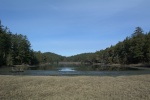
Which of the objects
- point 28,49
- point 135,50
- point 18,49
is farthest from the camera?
point 28,49

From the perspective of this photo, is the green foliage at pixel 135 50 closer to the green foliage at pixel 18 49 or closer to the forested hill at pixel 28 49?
the forested hill at pixel 28 49

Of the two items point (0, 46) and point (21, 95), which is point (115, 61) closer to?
point (0, 46)

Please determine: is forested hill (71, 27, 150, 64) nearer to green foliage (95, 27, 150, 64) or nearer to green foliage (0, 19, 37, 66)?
green foliage (95, 27, 150, 64)

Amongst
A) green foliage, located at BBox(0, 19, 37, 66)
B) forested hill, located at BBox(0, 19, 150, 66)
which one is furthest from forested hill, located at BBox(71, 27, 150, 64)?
green foliage, located at BBox(0, 19, 37, 66)

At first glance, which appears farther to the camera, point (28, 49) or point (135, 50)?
point (28, 49)

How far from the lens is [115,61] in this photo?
17188cm

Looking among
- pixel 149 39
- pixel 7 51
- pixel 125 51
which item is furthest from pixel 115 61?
pixel 7 51

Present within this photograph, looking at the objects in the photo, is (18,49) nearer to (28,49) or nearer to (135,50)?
(28,49)

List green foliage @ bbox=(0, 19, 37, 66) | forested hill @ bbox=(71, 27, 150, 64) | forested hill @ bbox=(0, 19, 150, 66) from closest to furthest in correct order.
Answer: forested hill @ bbox=(0, 19, 150, 66) < forested hill @ bbox=(71, 27, 150, 64) < green foliage @ bbox=(0, 19, 37, 66)

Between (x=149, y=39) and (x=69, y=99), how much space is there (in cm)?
10780

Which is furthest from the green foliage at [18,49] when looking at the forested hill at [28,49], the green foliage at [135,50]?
the green foliage at [135,50]

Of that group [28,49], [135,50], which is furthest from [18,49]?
[135,50]

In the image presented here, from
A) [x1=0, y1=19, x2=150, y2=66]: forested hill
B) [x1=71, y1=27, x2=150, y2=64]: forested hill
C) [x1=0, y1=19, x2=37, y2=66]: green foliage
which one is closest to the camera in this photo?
[x1=0, y1=19, x2=150, y2=66]: forested hill

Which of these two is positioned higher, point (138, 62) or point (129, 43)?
point (129, 43)
